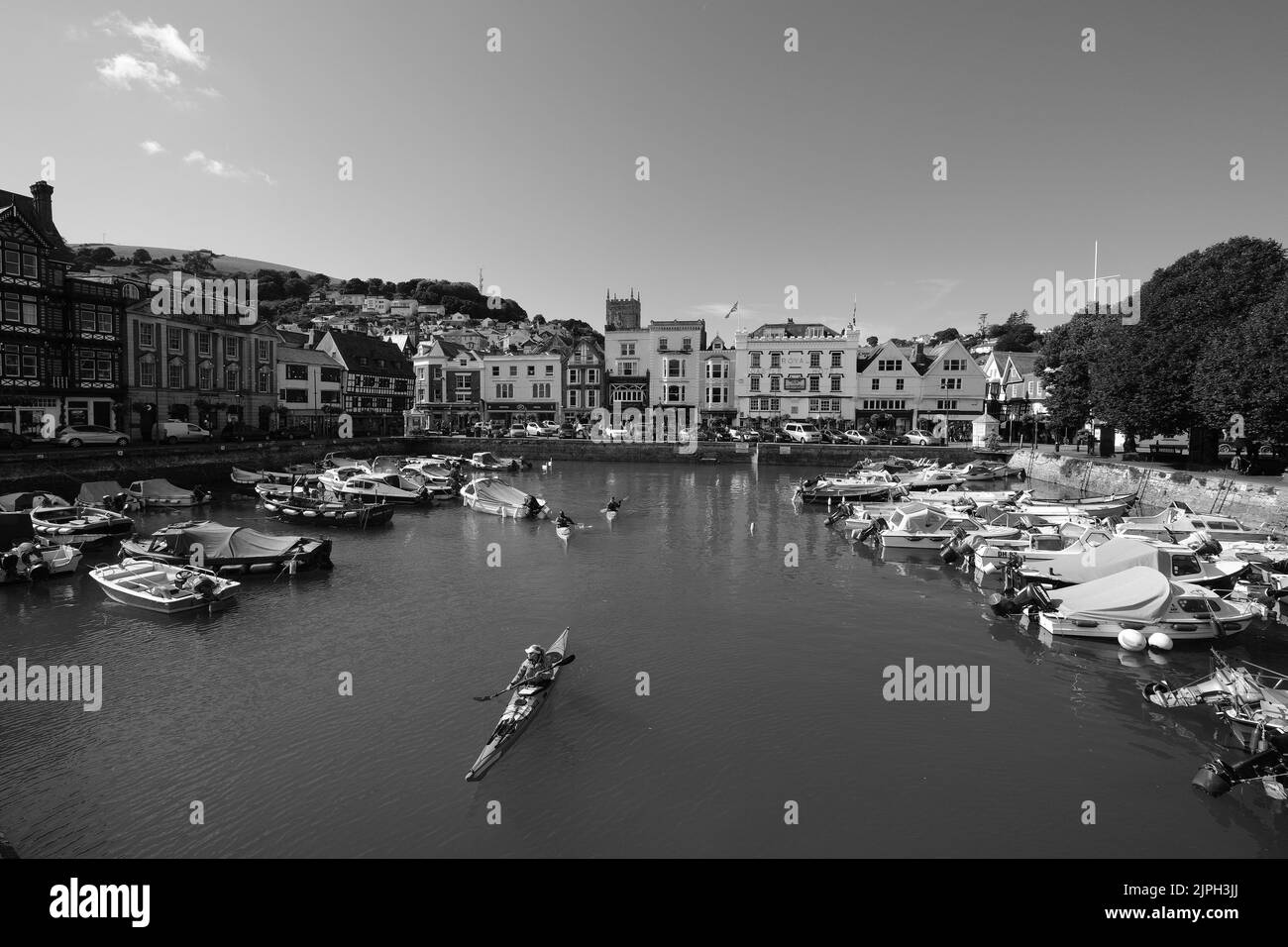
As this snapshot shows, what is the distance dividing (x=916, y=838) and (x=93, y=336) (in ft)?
218

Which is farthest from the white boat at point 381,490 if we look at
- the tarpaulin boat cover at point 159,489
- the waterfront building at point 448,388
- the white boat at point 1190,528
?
the waterfront building at point 448,388

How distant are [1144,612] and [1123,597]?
66 centimetres

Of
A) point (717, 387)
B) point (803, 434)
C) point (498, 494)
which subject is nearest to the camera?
point (498, 494)

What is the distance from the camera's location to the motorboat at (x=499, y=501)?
41281 millimetres

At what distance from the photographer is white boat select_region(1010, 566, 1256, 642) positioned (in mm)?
Answer: 19422

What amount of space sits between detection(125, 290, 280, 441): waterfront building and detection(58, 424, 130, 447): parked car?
20.9ft

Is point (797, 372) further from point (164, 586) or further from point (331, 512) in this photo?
point (164, 586)

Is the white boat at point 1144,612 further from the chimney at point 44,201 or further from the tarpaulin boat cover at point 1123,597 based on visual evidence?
the chimney at point 44,201

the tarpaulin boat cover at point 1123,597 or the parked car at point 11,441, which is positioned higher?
the parked car at point 11,441

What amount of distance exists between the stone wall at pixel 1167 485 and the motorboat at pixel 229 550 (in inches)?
1703

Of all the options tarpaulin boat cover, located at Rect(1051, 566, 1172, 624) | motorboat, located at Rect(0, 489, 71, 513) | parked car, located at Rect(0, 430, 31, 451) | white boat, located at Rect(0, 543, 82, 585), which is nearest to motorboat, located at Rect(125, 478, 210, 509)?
motorboat, located at Rect(0, 489, 71, 513)

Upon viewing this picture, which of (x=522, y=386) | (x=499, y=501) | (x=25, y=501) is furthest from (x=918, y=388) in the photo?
(x=25, y=501)

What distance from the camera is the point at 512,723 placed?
14.1 meters
